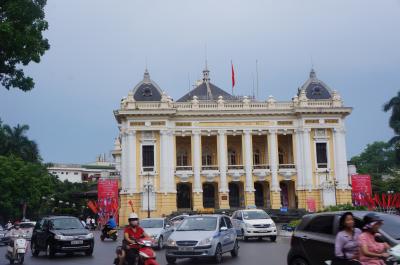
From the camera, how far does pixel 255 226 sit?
2670cm

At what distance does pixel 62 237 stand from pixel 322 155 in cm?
4176

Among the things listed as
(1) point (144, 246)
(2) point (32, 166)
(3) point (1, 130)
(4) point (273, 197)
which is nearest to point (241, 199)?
(4) point (273, 197)

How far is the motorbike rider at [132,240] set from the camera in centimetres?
1135

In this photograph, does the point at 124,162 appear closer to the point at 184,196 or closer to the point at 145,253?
the point at 184,196

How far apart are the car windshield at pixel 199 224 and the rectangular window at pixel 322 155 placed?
40932mm

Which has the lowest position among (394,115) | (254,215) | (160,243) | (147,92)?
(160,243)

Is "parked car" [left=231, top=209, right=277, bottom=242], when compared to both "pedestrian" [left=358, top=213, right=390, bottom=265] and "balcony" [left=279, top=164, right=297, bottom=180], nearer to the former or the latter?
"pedestrian" [left=358, top=213, right=390, bottom=265]

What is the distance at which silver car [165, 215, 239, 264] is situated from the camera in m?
16.0

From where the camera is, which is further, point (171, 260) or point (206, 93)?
point (206, 93)

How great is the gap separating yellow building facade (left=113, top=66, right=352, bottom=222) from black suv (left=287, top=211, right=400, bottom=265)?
143 feet

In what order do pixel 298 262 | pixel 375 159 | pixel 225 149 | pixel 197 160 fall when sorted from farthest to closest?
pixel 375 159, pixel 225 149, pixel 197 160, pixel 298 262

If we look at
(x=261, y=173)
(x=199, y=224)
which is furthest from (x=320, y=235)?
(x=261, y=173)

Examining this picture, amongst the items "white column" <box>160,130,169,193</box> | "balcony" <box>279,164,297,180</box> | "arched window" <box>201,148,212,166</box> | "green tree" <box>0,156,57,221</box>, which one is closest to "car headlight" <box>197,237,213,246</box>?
"green tree" <box>0,156,57,221</box>

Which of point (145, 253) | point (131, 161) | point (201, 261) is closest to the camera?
point (145, 253)
